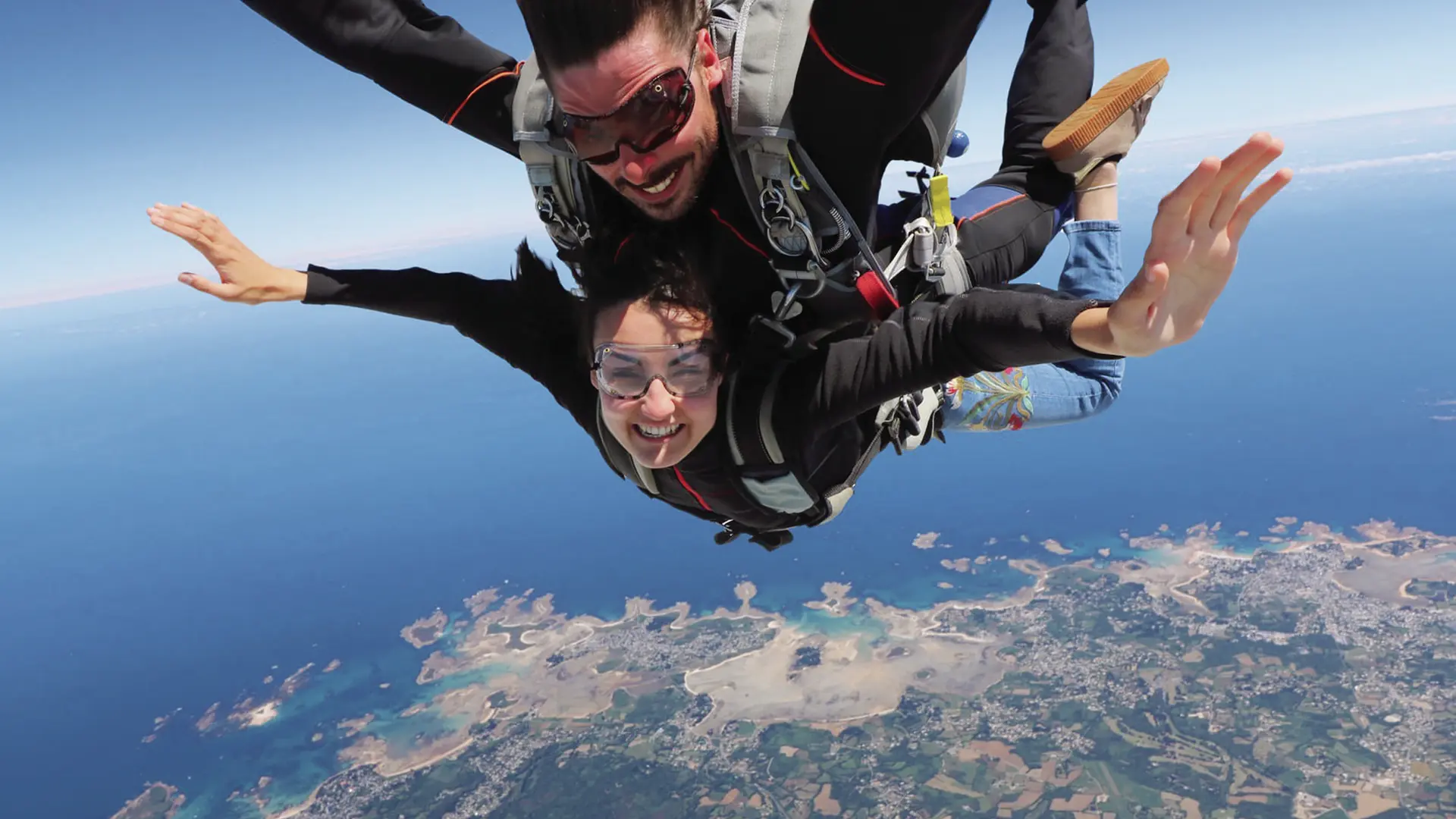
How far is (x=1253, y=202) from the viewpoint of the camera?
116cm

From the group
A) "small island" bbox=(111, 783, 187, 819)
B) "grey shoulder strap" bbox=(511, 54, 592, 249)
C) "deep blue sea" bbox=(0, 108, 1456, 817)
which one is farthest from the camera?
"deep blue sea" bbox=(0, 108, 1456, 817)

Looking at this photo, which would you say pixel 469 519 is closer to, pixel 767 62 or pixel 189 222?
pixel 189 222

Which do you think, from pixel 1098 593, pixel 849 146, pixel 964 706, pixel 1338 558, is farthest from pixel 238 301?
pixel 1338 558

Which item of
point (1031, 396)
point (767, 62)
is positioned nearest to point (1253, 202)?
point (767, 62)

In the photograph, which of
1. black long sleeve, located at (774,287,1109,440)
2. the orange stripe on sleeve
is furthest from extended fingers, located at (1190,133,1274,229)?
the orange stripe on sleeve

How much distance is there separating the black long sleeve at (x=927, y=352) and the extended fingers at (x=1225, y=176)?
302mm

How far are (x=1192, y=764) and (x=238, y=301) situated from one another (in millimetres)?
36876

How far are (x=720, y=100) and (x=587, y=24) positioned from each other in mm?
384

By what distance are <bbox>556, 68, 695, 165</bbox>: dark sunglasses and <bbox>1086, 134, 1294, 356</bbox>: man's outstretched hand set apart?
3.71ft

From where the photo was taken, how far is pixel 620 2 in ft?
5.65

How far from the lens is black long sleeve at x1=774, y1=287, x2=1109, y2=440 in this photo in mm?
1550

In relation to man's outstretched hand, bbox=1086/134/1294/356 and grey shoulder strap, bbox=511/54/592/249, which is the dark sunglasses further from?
man's outstretched hand, bbox=1086/134/1294/356

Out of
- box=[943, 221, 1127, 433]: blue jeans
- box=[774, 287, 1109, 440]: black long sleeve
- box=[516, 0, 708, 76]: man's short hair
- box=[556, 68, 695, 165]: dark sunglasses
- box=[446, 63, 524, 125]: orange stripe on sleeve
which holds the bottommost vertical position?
box=[943, 221, 1127, 433]: blue jeans

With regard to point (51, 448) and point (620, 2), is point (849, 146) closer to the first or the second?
point (620, 2)
